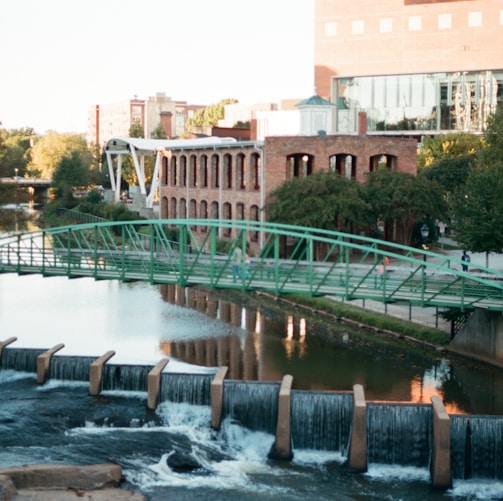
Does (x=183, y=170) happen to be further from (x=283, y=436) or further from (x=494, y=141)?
(x=283, y=436)

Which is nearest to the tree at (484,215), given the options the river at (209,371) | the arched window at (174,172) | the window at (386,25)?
the river at (209,371)

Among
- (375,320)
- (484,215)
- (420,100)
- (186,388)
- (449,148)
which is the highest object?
(420,100)

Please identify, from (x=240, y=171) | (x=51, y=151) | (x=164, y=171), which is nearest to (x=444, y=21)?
(x=164, y=171)

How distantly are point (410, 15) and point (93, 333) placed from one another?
173ft

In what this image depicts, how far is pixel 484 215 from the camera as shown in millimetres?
35719

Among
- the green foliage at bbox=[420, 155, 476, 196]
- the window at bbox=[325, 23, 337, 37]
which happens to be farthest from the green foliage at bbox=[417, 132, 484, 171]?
the window at bbox=[325, 23, 337, 37]

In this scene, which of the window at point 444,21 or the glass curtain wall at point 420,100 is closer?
the glass curtain wall at point 420,100

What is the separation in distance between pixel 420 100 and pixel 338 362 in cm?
5051

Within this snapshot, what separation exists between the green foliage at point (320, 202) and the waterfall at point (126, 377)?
20.6 meters

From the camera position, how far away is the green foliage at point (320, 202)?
49.3 metres

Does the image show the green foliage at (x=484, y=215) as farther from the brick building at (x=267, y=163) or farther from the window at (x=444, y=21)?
the window at (x=444, y=21)

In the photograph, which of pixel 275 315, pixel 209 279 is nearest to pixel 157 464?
pixel 209 279

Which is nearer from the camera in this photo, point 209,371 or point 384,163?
point 209,371

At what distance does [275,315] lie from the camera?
4300cm
